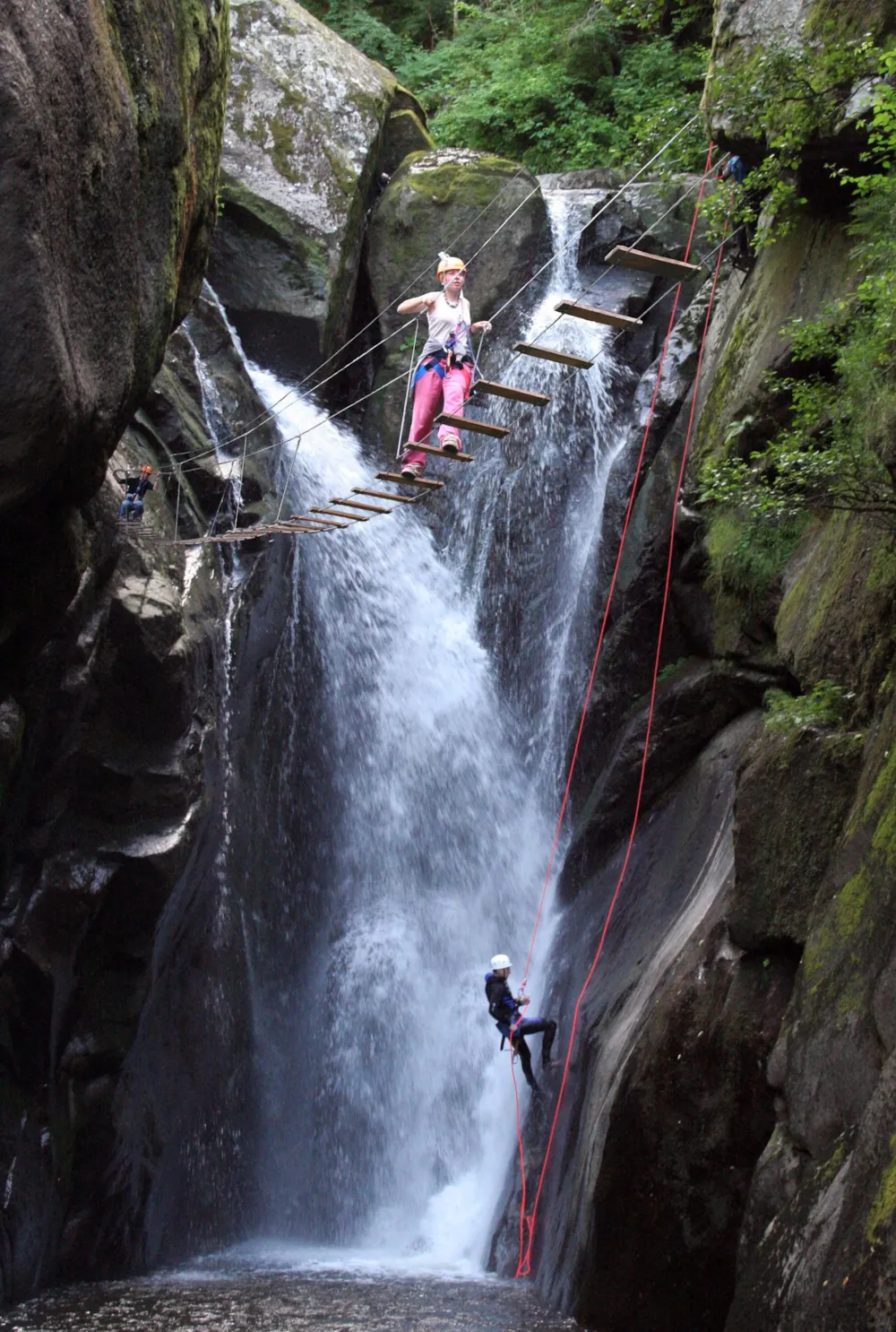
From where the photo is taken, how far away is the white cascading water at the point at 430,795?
42.9 feet

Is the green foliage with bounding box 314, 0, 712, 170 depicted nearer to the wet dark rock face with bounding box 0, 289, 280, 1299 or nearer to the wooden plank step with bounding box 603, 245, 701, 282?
the wet dark rock face with bounding box 0, 289, 280, 1299

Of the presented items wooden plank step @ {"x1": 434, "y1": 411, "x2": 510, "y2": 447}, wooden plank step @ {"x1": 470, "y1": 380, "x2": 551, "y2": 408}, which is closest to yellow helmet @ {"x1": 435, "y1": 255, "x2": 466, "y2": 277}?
wooden plank step @ {"x1": 470, "y1": 380, "x2": 551, "y2": 408}

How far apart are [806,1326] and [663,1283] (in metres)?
2.57

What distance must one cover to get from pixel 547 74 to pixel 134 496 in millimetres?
15659

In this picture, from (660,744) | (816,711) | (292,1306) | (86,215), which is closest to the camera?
(86,215)

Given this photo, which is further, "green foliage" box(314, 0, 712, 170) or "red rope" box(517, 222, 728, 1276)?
"green foliage" box(314, 0, 712, 170)

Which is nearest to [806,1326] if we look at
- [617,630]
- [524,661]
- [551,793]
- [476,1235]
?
[476,1235]

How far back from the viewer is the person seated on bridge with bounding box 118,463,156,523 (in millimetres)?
11156

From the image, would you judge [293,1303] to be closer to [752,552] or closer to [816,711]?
[816,711]

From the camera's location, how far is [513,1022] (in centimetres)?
1138

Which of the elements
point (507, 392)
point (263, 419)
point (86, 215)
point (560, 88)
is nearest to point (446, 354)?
point (507, 392)

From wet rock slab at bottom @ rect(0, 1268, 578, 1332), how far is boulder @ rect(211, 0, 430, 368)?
11.7m

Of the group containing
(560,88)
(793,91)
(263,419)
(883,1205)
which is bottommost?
(883,1205)

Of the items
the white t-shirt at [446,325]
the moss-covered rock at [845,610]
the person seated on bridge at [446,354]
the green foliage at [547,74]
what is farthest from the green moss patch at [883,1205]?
the green foliage at [547,74]
